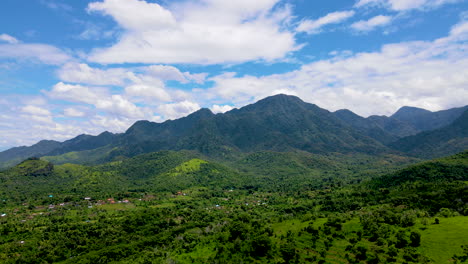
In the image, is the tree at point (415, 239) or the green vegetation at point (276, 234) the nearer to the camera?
the tree at point (415, 239)

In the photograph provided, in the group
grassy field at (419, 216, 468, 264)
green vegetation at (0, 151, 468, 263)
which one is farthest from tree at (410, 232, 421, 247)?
grassy field at (419, 216, 468, 264)

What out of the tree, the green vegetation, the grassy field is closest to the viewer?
the grassy field

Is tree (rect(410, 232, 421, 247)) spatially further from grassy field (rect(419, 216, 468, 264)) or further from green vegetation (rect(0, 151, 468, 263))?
grassy field (rect(419, 216, 468, 264))

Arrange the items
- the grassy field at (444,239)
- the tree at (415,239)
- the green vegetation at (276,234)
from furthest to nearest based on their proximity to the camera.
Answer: the green vegetation at (276,234), the tree at (415,239), the grassy field at (444,239)

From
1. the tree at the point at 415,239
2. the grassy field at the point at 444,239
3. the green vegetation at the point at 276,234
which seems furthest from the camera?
the green vegetation at the point at 276,234

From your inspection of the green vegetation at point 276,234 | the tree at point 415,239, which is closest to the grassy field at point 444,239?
the green vegetation at point 276,234

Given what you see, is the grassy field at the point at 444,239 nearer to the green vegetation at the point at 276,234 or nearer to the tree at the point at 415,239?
the green vegetation at the point at 276,234

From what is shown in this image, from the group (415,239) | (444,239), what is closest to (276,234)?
(415,239)

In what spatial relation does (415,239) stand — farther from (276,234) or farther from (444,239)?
(276,234)

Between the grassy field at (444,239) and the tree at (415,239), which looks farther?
the tree at (415,239)
